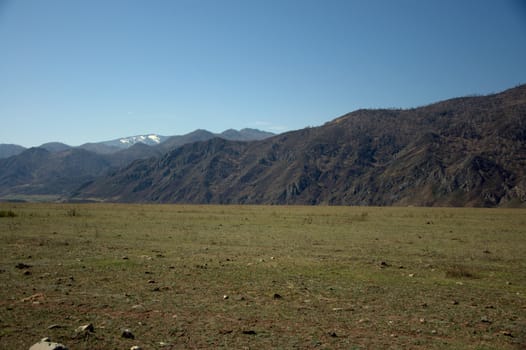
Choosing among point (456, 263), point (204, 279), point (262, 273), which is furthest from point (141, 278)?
point (456, 263)

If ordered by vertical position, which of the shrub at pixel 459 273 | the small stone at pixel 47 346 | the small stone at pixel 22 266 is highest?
the small stone at pixel 47 346

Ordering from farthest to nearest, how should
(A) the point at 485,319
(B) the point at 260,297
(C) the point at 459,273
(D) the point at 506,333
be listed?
(C) the point at 459,273 → (B) the point at 260,297 → (A) the point at 485,319 → (D) the point at 506,333

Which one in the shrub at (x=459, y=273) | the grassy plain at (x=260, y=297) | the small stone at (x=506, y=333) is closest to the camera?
the grassy plain at (x=260, y=297)

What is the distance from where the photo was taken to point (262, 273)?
554 inches

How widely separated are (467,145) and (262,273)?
176186 mm

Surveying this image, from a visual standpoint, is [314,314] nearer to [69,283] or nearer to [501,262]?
[69,283]

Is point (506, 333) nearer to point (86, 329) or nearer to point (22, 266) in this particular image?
point (86, 329)

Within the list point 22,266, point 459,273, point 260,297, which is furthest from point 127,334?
point 459,273

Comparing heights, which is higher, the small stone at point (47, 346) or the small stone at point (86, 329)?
the small stone at point (47, 346)

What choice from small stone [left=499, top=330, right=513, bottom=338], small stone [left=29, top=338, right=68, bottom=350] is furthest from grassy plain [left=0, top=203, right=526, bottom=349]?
small stone [left=29, top=338, right=68, bottom=350]

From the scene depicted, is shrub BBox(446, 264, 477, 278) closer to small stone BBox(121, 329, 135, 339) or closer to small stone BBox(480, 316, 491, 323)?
small stone BBox(480, 316, 491, 323)

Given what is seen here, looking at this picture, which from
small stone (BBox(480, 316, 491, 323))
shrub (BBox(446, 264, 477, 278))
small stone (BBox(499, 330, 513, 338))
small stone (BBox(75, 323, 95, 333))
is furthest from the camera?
shrub (BBox(446, 264, 477, 278))

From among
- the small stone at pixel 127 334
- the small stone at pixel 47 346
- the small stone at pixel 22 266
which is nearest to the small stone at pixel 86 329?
the small stone at pixel 127 334

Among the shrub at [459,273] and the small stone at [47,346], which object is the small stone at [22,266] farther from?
the shrub at [459,273]
